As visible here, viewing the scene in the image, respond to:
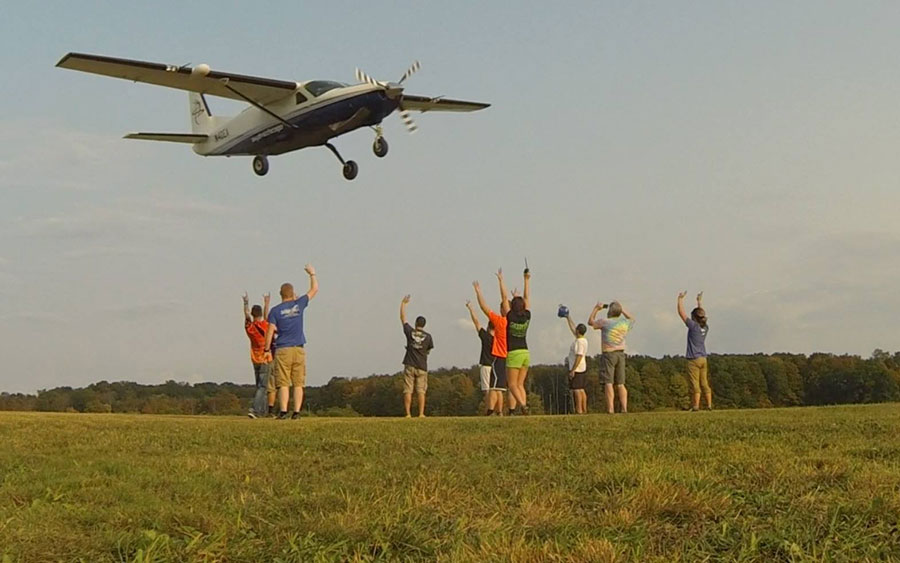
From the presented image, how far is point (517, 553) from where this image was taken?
3.50 meters

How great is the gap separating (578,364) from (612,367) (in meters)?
1.07

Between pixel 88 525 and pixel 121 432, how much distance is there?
5268mm

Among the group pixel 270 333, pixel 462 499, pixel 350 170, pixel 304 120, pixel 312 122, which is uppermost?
pixel 304 120

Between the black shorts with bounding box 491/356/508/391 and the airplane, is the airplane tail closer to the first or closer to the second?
the airplane

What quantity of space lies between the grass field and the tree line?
3966 centimetres

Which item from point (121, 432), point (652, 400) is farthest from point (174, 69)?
point (652, 400)

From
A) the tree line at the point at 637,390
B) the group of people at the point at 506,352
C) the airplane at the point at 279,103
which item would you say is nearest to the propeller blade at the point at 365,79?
the airplane at the point at 279,103

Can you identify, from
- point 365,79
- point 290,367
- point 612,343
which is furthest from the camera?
point 365,79

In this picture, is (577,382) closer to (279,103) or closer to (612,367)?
(612,367)

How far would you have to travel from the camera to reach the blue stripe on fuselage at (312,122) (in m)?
26.0

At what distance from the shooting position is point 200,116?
34375 millimetres

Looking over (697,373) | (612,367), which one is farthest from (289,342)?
(697,373)

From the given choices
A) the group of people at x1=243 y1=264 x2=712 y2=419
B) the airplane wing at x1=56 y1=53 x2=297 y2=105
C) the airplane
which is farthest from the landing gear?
the group of people at x1=243 y1=264 x2=712 y2=419

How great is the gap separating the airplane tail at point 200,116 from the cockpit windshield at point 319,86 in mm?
6669
